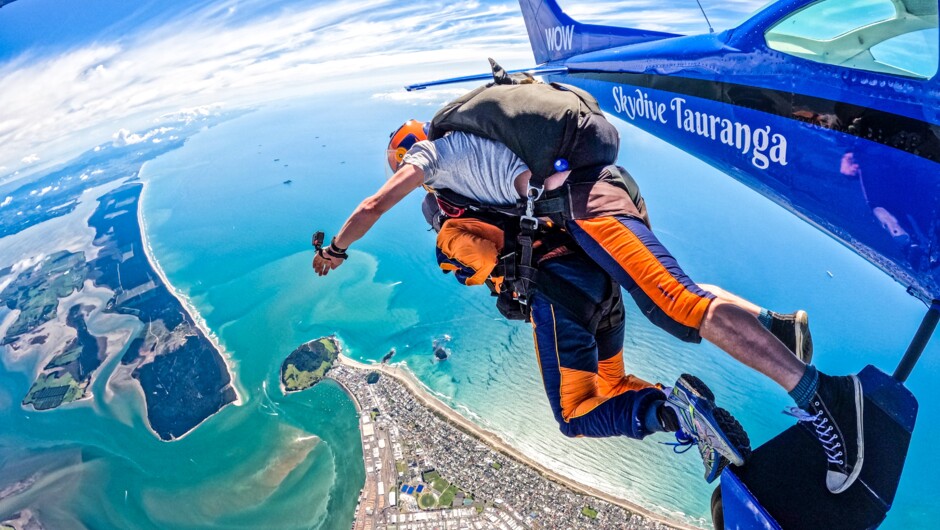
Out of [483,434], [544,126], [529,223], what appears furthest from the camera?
[483,434]

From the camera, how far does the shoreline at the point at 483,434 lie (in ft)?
57.7

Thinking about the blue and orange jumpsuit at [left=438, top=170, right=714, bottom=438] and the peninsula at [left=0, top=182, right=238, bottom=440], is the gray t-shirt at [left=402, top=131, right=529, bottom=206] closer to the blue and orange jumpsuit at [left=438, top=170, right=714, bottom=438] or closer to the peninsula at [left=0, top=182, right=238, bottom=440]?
the blue and orange jumpsuit at [left=438, top=170, right=714, bottom=438]

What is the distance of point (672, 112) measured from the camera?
4895mm

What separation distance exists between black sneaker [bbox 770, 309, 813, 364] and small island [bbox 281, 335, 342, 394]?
2637 cm

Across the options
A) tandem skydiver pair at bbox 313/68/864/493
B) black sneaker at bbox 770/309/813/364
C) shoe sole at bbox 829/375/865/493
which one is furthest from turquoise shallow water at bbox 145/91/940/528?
tandem skydiver pair at bbox 313/68/864/493

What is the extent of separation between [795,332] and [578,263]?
128 cm

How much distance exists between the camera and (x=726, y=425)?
84.1 inches

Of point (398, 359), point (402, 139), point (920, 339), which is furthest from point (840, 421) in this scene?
point (398, 359)

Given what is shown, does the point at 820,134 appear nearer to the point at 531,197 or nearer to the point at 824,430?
the point at 824,430

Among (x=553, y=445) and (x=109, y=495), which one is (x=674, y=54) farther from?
(x=109, y=495)

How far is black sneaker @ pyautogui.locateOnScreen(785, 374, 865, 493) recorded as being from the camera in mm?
2061

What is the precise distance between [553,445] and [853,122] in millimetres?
20546

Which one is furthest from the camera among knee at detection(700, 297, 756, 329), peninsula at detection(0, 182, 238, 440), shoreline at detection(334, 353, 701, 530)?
peninsula at detection(0, 182, 238, 440)

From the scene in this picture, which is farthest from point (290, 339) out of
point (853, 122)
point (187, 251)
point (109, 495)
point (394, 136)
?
point (853, 122)
